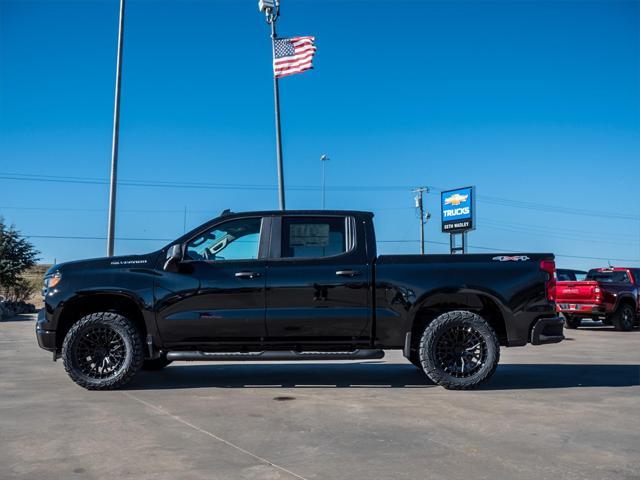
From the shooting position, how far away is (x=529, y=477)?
3830 mm

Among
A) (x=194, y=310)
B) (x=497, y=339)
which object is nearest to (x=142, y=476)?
(x=194, y=310)

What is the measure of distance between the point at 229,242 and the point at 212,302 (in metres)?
0.77

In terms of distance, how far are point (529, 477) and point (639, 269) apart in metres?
16.3

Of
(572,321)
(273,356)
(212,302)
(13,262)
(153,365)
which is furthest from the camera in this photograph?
(13,262)

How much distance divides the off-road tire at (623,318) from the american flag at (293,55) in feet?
36.9

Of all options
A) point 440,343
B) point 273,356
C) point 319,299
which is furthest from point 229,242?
point 440,343

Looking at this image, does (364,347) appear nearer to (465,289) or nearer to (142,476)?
(465,289)

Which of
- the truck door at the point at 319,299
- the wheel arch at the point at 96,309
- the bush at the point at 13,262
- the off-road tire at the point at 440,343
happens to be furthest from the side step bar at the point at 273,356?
the bush at the point at 13,262

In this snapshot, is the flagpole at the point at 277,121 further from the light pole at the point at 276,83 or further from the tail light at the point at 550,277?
the tail light at the point at 550,277

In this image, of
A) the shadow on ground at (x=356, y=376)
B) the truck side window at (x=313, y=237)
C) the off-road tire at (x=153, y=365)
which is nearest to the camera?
the truck side window at (x=313, y=237)

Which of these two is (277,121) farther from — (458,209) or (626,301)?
(458,209)

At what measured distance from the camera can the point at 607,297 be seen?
667 inches

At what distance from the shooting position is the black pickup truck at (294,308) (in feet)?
22.5

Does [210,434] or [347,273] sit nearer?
[210,434]
